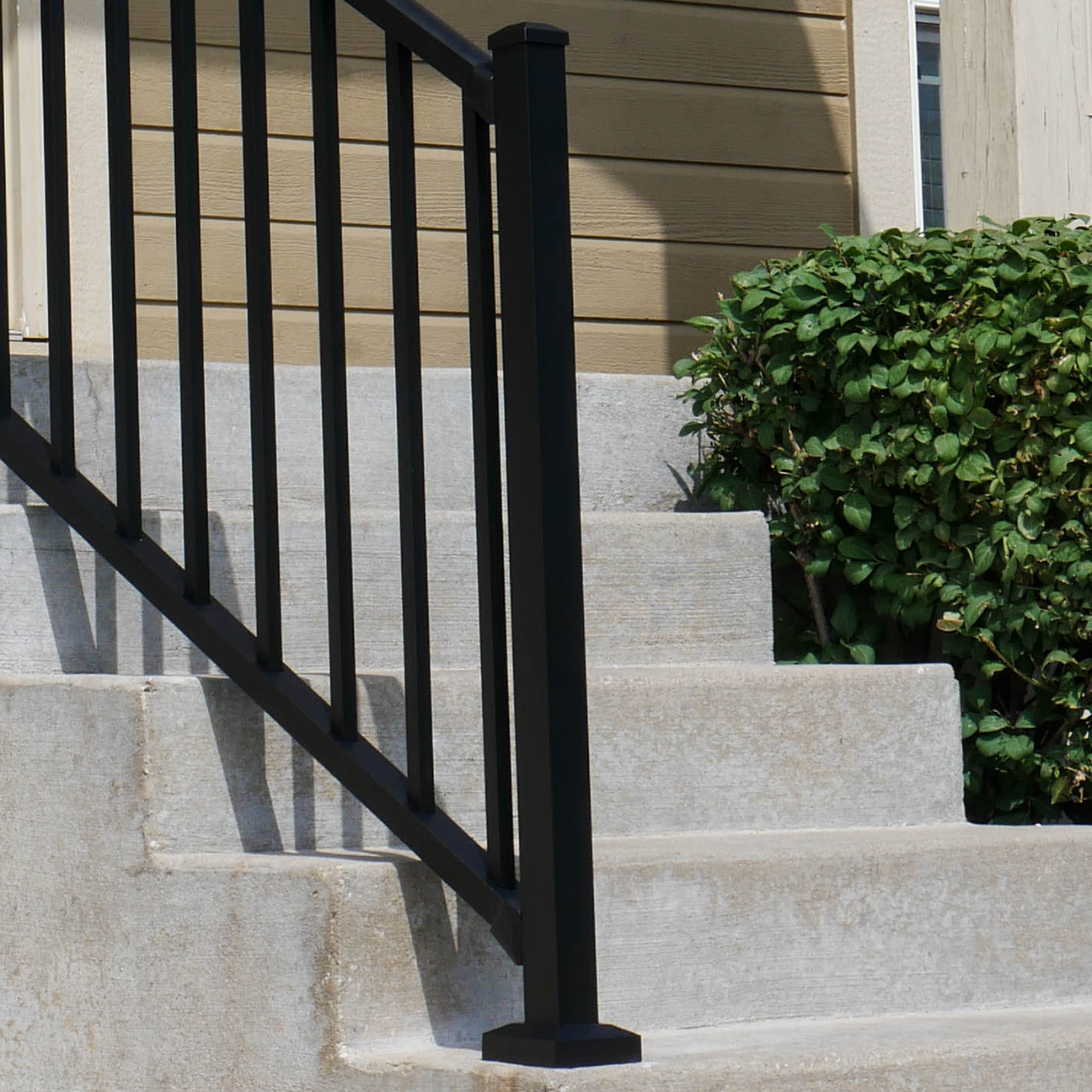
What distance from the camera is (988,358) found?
2.49 meters

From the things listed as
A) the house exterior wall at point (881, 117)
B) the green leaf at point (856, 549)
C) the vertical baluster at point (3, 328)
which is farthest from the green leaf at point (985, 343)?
the vertical baluster at point (3, 328)

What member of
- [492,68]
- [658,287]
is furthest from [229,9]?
[492,68]

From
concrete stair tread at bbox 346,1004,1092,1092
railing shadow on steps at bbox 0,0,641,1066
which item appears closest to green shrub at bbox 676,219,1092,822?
concrete stair tread at bbox 346,1004,1092,1092

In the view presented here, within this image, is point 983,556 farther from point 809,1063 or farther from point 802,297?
point 809,1063

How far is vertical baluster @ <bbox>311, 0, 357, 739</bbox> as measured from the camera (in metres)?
A: 1.63

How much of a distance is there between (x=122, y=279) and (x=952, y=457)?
1.32m

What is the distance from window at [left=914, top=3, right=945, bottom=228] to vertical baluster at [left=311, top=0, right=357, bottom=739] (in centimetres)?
254

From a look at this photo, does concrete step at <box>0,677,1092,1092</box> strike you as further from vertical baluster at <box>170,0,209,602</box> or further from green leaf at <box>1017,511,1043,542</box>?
green leaf at <box>1017,511,1043,542</box>

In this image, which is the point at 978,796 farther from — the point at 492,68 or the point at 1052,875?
the point at 492,68

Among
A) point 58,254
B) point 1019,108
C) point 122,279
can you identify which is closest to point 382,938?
point 122,279

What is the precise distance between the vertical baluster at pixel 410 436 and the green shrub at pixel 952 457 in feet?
3.83

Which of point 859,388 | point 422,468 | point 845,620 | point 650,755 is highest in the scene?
point 859,388

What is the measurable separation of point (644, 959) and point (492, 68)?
0.95 m

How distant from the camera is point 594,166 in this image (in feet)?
11.5
